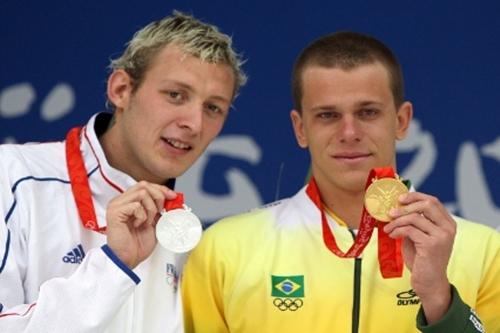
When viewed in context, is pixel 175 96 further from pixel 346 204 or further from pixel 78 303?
pixel 78 303

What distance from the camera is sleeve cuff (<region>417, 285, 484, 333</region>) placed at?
119 inches

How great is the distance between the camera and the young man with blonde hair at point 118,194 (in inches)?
114

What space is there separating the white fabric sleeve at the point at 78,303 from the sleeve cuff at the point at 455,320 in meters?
0.72

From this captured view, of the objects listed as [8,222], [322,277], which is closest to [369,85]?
[322,277]

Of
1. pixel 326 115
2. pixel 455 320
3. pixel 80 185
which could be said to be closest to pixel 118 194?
pixel 80 185

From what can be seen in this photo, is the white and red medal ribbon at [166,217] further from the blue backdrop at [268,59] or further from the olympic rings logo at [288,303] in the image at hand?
the blue backdrop at [268,59]

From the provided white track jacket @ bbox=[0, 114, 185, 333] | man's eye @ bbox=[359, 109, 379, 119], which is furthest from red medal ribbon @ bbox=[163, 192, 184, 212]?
man's eye @ bbox=[359, 109, 379, 119]

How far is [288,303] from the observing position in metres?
3.24

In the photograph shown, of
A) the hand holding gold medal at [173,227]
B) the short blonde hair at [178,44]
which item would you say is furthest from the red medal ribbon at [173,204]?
the short blonde hair at [178,44]

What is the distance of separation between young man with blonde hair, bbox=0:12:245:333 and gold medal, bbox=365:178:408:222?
0.50 m

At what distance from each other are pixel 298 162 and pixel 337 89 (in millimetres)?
1146

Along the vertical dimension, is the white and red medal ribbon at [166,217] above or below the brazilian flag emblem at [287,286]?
above

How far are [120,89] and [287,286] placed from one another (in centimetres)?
72

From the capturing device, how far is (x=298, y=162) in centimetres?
443
